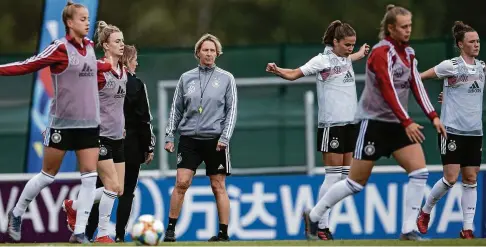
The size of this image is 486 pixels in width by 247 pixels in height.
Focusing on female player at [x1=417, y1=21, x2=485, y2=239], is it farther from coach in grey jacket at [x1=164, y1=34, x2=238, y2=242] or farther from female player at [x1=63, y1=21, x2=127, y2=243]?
female player at [x1=63, y1=21, x2=127, y2=243]

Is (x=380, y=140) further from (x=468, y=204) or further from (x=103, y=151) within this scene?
(x=103, y=151)

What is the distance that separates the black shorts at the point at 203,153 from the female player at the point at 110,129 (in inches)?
22.9

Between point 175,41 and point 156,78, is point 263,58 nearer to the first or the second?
point 156,78

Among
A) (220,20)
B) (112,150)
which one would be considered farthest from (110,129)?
(220,20)

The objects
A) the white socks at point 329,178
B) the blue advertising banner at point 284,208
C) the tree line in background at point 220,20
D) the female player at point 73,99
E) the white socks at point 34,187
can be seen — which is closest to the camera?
the female player at point 73,99

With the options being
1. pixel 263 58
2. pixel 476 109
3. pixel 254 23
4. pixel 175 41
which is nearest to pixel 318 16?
pixel 254 23

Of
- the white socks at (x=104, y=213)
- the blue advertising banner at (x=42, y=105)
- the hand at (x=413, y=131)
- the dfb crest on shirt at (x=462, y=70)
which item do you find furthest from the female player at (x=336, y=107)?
the blue advertising banner at (x=42, y=105)

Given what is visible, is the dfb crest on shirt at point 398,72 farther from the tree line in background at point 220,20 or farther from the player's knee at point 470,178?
the tree line in background at point 220,20

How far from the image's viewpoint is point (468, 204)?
1432 cm

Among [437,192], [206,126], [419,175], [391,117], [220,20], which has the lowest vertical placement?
[437,192]

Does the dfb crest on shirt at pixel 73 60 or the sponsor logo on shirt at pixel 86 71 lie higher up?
the dfb crest on shirt at pixel 73 60

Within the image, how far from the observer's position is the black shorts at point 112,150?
1366 centimetres

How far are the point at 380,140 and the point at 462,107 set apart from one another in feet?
7.38

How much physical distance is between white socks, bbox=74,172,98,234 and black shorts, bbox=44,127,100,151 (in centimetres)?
25
